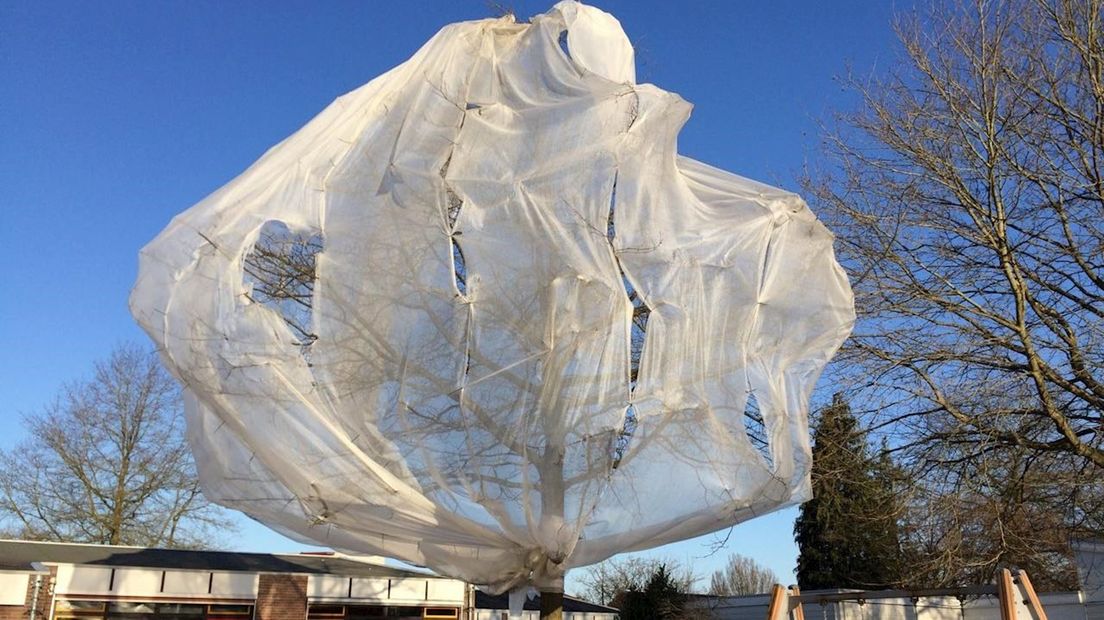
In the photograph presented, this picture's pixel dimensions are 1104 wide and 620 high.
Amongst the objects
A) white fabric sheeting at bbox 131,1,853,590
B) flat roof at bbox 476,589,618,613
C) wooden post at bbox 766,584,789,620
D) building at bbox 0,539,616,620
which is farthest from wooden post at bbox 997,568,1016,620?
flat roof at bbox 476,589,618,613

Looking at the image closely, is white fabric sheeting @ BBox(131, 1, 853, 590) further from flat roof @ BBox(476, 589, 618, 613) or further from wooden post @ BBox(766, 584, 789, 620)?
flat roof @ BBox(476, 589, 618, 613)

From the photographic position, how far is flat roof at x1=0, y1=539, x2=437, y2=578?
829 inches

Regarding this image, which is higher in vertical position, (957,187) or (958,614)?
(957,187)

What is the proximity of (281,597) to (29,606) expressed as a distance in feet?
16.6

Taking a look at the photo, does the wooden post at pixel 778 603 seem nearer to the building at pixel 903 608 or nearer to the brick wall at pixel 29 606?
the building at pixel 903 608

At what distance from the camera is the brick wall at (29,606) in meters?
18.8

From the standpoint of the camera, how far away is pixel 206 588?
20.9 m

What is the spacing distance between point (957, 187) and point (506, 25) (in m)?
7.94

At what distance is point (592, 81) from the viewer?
6746mm

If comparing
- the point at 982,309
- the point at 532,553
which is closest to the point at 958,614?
the point at 982,309

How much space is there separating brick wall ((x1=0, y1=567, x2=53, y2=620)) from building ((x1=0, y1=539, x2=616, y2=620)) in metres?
0.02

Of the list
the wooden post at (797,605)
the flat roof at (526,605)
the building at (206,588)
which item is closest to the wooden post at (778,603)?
the wooden post at (797,605)

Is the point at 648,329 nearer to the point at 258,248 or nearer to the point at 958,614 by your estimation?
the point at 258,248

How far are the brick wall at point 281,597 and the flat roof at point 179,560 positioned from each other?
1.45 ft
